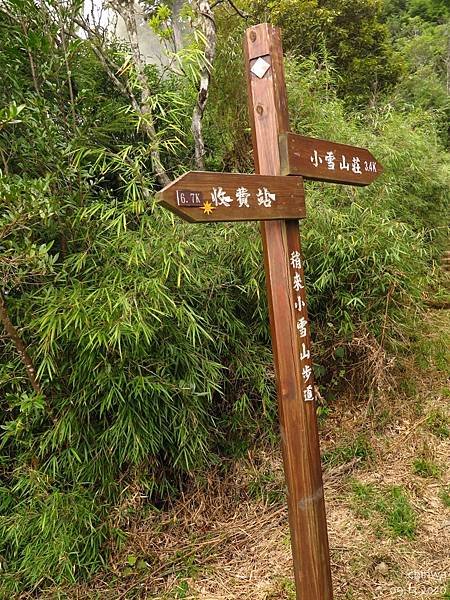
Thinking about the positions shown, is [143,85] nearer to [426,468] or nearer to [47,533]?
[47,533]

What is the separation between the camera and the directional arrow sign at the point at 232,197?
113 centimetres

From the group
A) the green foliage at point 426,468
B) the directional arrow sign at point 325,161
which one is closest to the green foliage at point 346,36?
the directional arrow sign at point 325,161

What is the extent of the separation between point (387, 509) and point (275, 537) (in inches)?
24.7

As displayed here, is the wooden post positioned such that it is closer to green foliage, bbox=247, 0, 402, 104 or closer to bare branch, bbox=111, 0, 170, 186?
bare branch, bbox=111, 0, 170, 186

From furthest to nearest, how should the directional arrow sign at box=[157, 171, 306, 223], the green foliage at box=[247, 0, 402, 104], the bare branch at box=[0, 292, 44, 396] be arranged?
the green foliage at box=[247, 0, 402, 104], the bare branch at box=[0, 292, 44, 396], the directional arrow sign at box=[157, 171, 306, 223]

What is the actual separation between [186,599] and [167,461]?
0.64 metres

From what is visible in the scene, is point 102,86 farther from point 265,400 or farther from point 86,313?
point 265,400

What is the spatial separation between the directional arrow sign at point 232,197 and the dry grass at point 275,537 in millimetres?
1659

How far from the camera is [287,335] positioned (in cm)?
141

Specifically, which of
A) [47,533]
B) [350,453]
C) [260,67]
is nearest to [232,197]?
[260,67]

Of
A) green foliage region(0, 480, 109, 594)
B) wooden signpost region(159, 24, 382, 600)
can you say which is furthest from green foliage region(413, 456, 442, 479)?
green foliage region(0, 480, 109, 594)

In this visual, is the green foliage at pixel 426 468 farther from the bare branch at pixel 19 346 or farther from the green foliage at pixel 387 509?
the bare branch at pixel 19 346

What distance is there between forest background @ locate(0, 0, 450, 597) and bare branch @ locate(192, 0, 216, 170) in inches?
0.5

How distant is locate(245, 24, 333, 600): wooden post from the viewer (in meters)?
1.39
